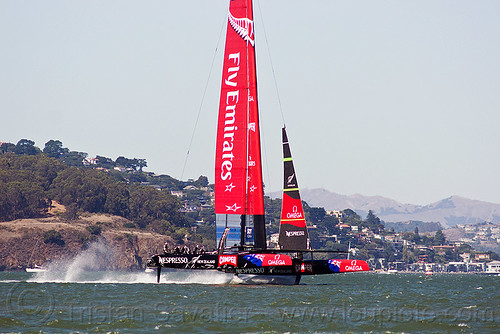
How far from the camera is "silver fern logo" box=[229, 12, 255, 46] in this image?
4138cm

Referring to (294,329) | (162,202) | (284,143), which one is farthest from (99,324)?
(162,202)

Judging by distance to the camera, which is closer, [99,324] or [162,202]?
[99,324]

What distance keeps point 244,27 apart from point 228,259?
12.5 metres

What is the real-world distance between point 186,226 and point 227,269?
123m

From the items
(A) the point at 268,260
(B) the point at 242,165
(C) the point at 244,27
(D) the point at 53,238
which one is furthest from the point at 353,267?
(D) the point at 53,238

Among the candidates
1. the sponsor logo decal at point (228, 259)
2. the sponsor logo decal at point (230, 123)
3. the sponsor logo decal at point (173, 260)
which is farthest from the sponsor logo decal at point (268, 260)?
the sponsor logo decal at point (230, 123)

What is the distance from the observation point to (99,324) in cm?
2344

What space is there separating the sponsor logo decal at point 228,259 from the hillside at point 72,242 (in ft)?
314

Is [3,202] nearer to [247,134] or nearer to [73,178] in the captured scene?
[73,178]

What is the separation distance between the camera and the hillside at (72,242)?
132 m

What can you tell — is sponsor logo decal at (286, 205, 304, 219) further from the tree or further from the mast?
the tree

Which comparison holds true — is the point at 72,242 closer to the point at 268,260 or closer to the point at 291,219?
the point at 291,219

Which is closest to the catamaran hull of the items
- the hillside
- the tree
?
the hillside

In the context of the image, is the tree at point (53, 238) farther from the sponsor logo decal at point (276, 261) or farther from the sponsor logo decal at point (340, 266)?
the sponsor logo decal at point (276, 261)
